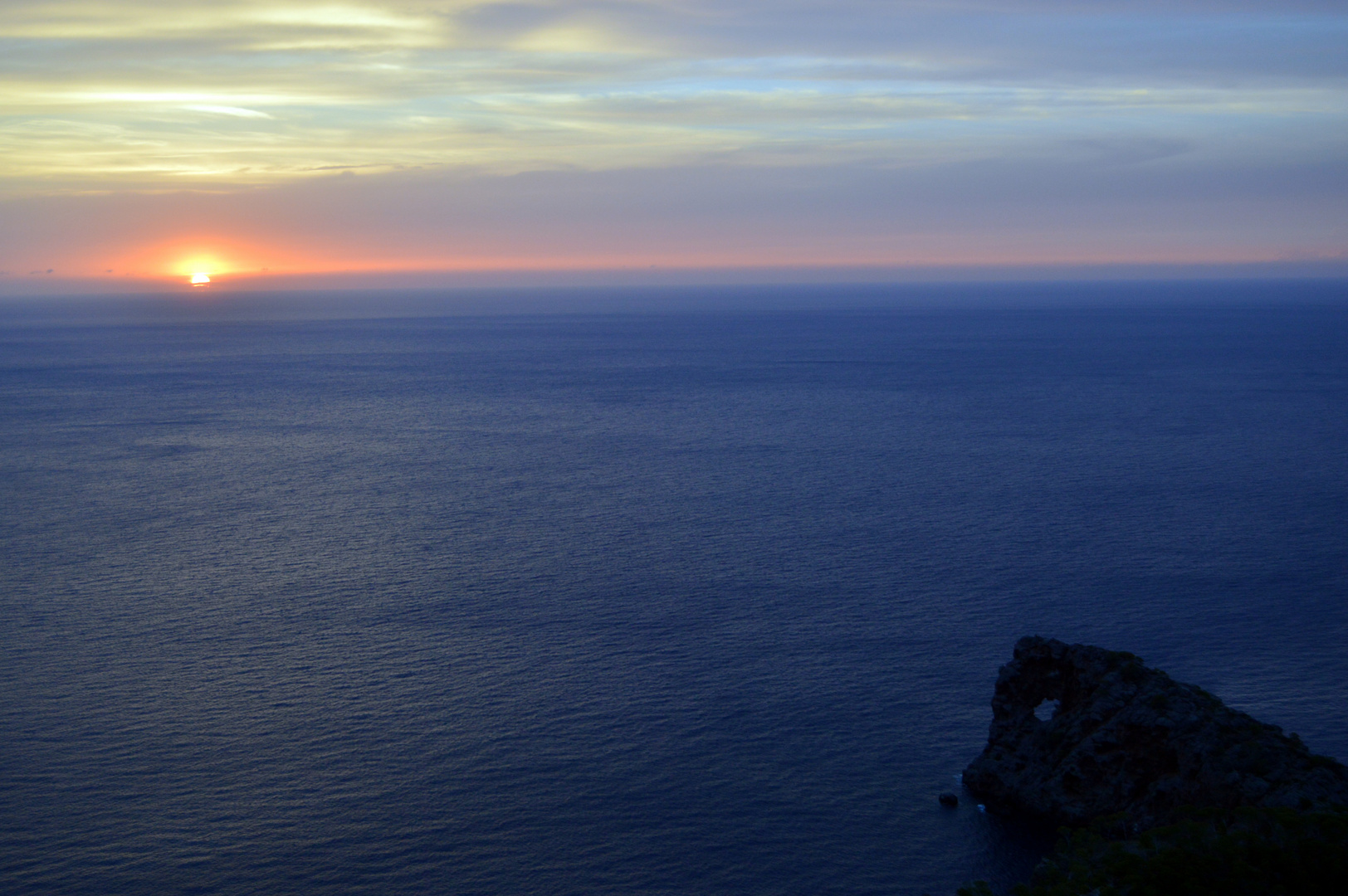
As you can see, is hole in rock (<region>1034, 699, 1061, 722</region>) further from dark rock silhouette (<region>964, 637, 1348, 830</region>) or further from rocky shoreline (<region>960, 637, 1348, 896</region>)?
dark rock silhouette (<region>964, 637, 1348, 830</region>)

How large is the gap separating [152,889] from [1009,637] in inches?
1847

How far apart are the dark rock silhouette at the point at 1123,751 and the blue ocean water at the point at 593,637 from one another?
226 centimetres

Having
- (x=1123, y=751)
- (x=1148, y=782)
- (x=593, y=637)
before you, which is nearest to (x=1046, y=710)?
(x=1123, y=751)

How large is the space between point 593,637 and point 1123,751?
103 feet

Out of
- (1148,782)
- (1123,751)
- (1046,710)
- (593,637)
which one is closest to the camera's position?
(1148,782)

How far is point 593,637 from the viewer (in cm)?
6519

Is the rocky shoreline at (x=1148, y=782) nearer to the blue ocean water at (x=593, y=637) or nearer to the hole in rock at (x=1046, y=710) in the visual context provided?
the hole in rock at (x=1046, y=710)

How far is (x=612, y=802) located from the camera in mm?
46594

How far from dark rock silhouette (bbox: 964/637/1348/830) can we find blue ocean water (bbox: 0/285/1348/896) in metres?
2.26

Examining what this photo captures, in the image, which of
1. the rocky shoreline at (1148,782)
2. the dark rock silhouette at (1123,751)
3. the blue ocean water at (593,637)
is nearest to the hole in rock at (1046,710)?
the rocky shoreline at (1148,782)

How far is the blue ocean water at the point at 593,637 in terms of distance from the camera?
145 ft

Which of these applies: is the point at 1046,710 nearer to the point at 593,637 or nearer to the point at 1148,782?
the point at 1148,782

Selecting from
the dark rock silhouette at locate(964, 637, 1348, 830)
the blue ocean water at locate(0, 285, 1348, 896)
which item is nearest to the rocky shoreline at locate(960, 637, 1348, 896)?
the dark rock silhouette at locate(964, 637, 1348, 830)

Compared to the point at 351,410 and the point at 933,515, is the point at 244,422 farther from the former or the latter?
the point at 933,515
